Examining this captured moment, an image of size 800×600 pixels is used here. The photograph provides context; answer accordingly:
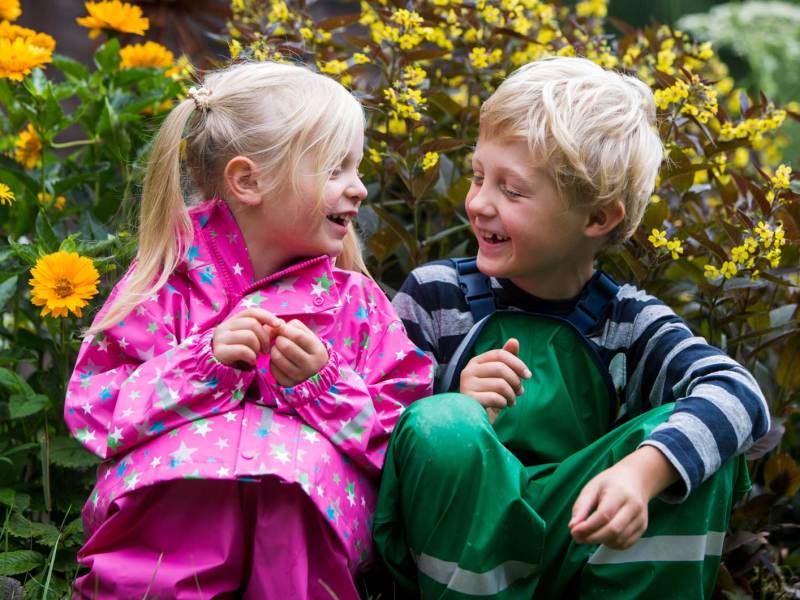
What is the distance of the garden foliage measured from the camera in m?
2.12

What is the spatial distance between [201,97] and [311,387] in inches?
24.4

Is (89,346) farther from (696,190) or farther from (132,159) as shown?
(696,190)

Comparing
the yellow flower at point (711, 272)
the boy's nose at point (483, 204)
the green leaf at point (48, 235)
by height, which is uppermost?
the boy's nose at point (483, 204)

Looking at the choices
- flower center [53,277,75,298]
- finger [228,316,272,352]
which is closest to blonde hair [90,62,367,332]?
flower center [53,277,75,298]

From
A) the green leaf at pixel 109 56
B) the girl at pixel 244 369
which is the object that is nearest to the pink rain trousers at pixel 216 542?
the girl at pixel 244 369

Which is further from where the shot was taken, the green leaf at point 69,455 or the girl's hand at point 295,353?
the green leaf at point 69,455

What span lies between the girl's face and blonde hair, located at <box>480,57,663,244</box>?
29 centimetres

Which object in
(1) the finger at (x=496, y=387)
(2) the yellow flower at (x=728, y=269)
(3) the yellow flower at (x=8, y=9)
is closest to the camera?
(1) the finger at (x=496, y=387)

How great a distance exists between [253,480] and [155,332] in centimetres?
36

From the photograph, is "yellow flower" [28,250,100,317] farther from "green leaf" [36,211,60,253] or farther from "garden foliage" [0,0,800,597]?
"green leaf" [36,211,60,253]

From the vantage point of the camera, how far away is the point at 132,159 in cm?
252

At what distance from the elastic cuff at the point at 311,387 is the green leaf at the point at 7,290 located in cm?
70

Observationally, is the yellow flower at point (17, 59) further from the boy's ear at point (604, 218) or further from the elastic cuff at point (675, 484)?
the elastic cuff at point (675, 484)

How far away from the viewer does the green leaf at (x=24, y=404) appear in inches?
79.3
